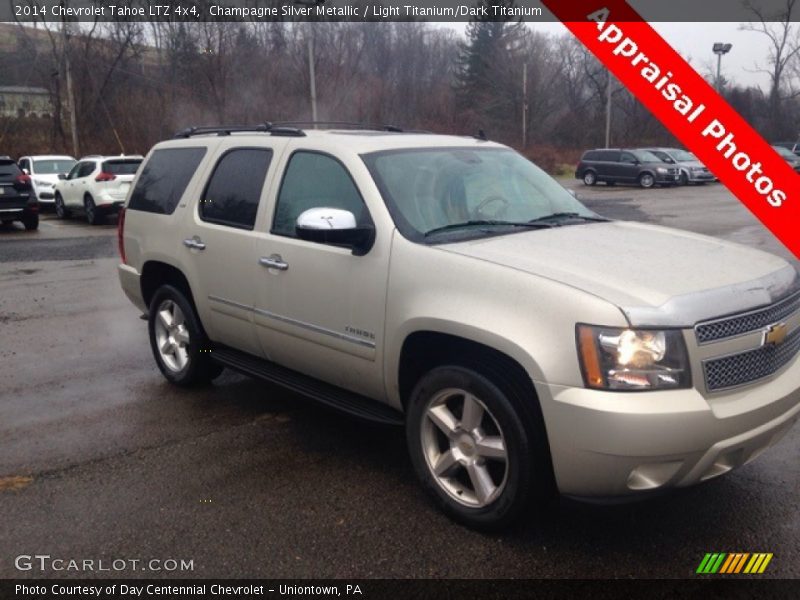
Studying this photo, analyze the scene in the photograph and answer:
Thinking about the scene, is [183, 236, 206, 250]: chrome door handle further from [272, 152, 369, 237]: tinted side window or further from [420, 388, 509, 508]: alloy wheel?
[420, 388, 509, 508]: alloy wheel

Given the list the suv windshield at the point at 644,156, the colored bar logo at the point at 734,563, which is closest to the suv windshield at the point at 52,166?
the suv windshield at the point at 644,156

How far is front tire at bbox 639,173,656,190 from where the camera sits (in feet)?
107

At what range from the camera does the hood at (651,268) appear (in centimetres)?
307

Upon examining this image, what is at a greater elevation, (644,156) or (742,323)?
(644,156)

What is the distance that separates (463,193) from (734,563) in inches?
89.9

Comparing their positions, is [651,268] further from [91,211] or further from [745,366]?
[91,211]

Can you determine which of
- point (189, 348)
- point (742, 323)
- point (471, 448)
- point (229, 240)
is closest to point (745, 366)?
point (742, 323)

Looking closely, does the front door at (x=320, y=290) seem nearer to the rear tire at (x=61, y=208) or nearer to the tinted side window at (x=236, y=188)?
the tinted side window at (x=236, y=188)

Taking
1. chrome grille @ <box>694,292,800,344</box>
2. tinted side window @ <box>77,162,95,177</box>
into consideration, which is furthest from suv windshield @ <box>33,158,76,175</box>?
chrome grille @ <box>694,292,800,344</box>

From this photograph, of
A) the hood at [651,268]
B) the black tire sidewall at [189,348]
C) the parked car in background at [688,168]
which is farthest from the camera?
the parked car in background at [688,168]

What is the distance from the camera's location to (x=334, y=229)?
381 centimetres

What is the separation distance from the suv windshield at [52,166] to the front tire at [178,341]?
2008cm

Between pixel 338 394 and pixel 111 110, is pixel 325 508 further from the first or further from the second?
pixel 111 110

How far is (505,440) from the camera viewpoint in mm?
3330
